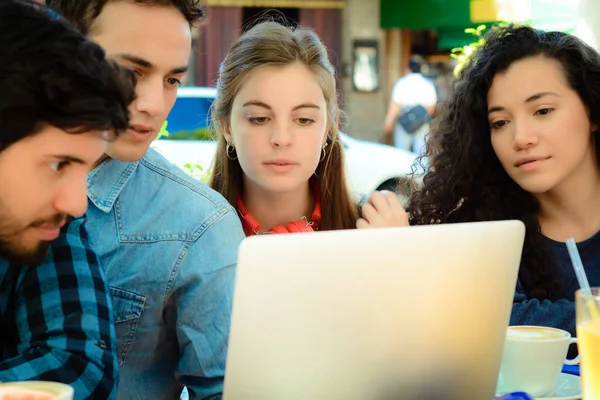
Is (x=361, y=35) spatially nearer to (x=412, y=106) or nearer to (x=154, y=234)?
(x=412, y=106)

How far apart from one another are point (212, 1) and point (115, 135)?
998 cm

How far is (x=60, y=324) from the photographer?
1203mm

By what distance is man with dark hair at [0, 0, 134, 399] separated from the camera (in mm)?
1052

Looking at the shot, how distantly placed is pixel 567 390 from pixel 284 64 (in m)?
1.19

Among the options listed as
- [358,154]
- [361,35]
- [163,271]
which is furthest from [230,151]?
[361,35]

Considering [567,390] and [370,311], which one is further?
[567,390]

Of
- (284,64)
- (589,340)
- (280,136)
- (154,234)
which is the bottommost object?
(589,340)

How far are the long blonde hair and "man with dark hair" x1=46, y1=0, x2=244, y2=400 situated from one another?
0.60 m

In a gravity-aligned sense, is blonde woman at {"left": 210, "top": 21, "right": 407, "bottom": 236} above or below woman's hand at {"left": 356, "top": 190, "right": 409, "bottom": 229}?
above

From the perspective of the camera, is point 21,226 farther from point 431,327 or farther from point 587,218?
point 587,218

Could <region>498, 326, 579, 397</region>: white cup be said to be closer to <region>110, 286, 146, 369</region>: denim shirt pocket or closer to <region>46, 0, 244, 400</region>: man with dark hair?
<region>46, 0, 244, 400</region>: man with dark hair

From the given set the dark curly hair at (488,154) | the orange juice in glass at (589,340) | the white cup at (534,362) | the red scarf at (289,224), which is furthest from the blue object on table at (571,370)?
the red scarf at (289,224)

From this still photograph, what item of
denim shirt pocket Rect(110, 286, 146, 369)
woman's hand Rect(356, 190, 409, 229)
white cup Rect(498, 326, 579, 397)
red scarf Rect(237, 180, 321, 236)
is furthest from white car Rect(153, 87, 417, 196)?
white cup Rect(498, 326, 579, 397)

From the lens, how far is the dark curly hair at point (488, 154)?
2.07m
